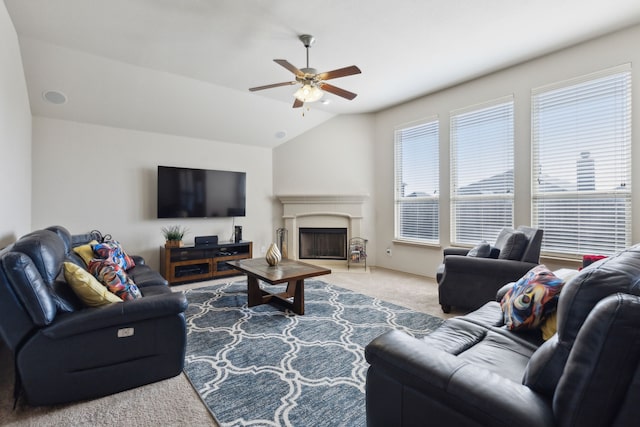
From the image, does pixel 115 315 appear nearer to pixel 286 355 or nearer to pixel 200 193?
pixel 286 355

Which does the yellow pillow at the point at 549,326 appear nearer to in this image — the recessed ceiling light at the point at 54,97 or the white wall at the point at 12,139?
the white wall at the point at 12,139

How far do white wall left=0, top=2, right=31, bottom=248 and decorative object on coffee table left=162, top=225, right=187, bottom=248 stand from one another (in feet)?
4.94

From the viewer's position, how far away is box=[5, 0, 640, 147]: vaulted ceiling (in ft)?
8.68

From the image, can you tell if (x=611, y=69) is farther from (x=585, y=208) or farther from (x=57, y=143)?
(x=57, y=143)

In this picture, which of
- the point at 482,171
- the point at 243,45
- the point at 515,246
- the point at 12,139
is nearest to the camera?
the point at 12,139

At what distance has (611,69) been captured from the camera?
3.12 meters

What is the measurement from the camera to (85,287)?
6.27 ft

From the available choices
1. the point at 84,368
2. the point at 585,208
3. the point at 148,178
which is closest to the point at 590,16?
the point at 585,208

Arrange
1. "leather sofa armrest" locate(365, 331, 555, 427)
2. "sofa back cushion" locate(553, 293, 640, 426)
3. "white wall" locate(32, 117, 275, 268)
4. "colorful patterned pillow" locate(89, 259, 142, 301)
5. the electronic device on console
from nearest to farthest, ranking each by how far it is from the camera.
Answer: "sofa back cushion" locate(553, 293, 640, 426) → "leather sofa armrest" locate(365, 331, 555, 427) → "colorful patterned pillow" locate(89, 259, 142, 301) → "white wall" locate(32, 117, 275, 268) → the electronic device on console

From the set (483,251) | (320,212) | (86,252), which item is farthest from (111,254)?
(483,251)

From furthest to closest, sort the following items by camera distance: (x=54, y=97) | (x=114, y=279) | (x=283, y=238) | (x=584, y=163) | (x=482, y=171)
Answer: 1. (x=283, y=238)
2. (x=482, y=171)
3. (x=54, y=97)
4. (x=584, y=163)
5. (x=114, y=279)

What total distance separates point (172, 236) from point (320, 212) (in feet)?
8.36

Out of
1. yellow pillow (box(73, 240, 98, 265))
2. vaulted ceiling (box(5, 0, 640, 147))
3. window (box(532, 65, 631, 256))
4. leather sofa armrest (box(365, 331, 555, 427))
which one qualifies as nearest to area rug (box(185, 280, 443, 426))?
leather sofa armrest (box(365, 331, 555, 427))

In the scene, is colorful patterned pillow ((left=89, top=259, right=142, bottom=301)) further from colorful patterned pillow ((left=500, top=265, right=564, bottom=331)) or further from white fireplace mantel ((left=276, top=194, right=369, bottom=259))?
white fireplace mantel ((left=276, top=194, right=369, bottom=259))
